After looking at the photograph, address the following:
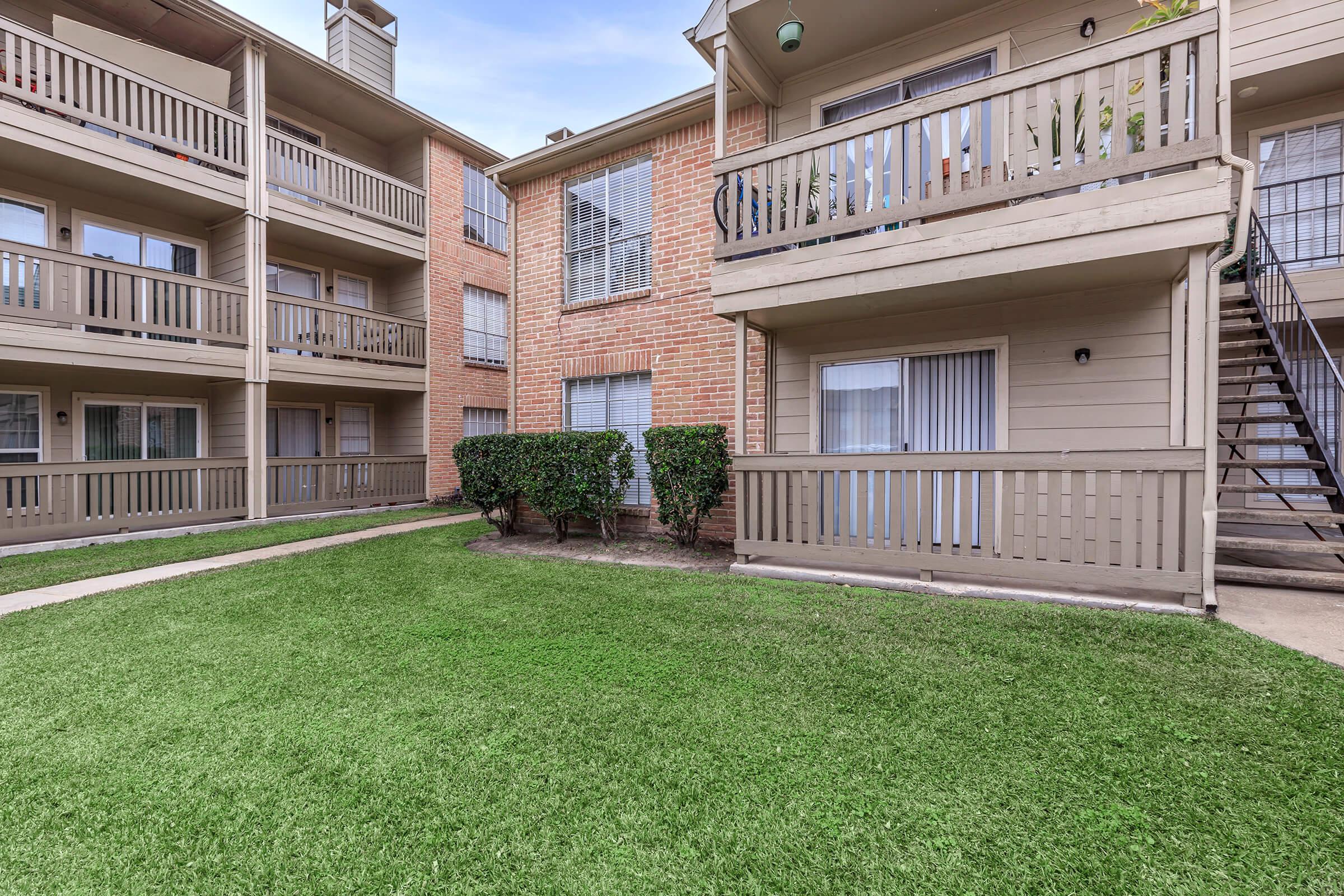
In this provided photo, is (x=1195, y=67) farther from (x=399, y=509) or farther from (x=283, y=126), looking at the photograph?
(x=283, y=126)

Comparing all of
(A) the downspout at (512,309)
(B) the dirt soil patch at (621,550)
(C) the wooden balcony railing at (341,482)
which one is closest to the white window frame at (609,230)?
(A) the downspout at (512,309)

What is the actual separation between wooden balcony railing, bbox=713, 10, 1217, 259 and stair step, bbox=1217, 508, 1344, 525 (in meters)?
2.93

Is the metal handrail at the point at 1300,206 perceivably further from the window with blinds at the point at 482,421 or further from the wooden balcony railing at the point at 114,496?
the wooden balcony railing at the point at 114,496

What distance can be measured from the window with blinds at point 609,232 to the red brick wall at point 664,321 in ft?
0.45

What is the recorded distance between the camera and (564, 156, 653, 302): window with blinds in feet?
27.0

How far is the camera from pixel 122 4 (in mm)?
9266

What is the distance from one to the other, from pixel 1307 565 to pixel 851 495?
4279 mm

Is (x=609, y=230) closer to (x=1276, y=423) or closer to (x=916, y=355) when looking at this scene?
(x=916, y=355)

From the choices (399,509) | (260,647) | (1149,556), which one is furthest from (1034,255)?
(399,509)

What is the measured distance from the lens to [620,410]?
8312 mm

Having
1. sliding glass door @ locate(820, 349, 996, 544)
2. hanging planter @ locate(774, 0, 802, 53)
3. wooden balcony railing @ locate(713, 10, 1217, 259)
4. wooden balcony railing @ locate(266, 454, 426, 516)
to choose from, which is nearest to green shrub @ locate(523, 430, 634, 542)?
sliding glass door @ locate(820, 349, 996, 544)

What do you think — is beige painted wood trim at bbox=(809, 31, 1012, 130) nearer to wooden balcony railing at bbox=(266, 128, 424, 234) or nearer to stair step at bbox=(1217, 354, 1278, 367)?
stair step at bbox=(1217, 354, 1278, 367)

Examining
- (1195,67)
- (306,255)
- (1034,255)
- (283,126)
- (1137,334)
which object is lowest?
(1137,334)

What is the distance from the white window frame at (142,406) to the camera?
9.43 meters
